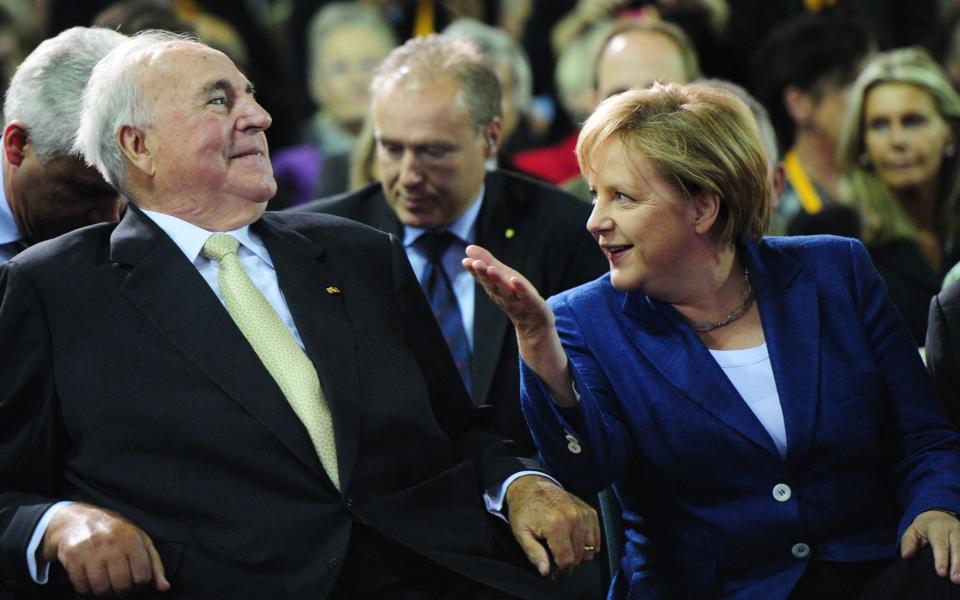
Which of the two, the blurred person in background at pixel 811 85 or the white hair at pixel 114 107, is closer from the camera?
the white hair at pixel 114 107

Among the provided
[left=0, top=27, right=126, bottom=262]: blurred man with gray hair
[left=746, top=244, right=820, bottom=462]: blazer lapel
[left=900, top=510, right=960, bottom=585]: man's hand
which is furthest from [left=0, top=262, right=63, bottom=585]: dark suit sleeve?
[left=900, top=510, right=960, bottom=585]: man's hand

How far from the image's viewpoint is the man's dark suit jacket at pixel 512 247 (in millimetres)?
3832

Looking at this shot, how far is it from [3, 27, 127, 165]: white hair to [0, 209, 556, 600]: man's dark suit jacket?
0.48 metres

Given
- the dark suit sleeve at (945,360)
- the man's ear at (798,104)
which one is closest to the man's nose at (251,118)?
the dark suit sleeve at (945,360)

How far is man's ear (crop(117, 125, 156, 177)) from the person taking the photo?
117 inches

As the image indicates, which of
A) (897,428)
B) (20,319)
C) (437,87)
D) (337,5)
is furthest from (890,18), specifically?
(20,319)

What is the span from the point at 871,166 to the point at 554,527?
2.99m

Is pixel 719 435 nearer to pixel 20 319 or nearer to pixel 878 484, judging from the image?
pixel 878 484

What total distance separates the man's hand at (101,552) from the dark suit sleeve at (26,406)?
4.1 inches

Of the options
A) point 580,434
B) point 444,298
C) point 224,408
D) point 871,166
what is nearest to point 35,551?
point 224,408

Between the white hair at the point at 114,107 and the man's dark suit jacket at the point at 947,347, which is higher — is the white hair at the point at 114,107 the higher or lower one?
the higher one

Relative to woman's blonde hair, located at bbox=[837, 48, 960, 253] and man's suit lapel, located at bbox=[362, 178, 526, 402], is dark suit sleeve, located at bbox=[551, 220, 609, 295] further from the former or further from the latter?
woman's blonde hair, located at bbox=[837, 48, 960, 253]

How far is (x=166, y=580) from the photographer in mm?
2535

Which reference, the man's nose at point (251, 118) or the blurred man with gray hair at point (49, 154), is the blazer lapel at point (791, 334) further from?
the blurred man with gray hair at point (49, 154)
